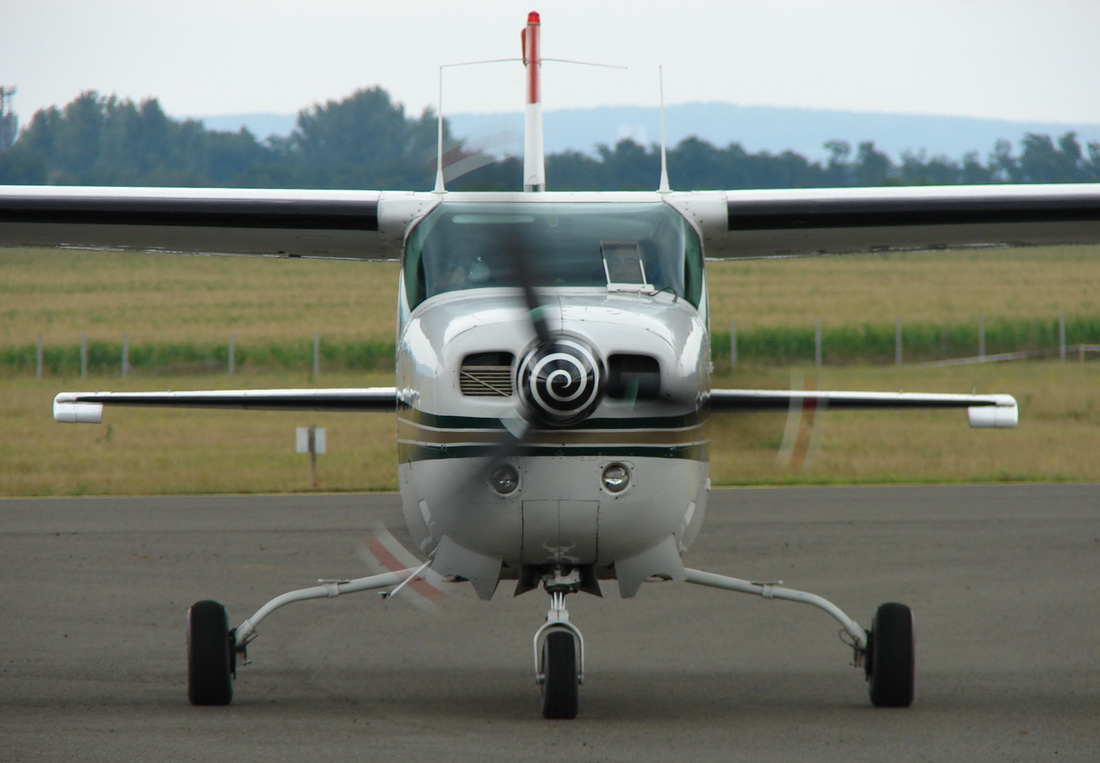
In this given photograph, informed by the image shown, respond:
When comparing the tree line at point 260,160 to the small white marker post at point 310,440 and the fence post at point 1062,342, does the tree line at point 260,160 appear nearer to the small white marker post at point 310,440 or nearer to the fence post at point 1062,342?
the fence post at point 1062,342

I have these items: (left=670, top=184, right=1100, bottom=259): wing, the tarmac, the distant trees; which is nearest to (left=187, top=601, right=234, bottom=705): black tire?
the tarmac

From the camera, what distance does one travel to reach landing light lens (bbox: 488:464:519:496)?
6195 millimetres

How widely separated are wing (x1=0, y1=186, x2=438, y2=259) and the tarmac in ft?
8.10

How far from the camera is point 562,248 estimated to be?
7062 mm

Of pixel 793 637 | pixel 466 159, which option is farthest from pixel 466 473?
pixel 793 637

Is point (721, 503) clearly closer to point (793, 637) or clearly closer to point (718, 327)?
point (793, 637)

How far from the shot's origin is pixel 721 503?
17.3m

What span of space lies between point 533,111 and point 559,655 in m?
4.49

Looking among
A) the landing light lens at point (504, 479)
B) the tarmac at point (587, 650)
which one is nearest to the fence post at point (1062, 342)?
the tarmac at point (587, 650)

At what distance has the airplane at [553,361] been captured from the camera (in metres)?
6.12

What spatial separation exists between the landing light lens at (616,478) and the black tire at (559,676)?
72 centimetres

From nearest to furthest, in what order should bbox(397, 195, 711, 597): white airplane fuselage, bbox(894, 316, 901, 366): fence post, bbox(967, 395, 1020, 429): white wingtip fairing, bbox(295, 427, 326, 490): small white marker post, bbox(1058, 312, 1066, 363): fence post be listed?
bbox(397, 195, 711, 597): white airplane fuselage < bbox(967, 395, 1020, 429): white wingtip fairing < bbox(295, 427, 326, 490): small white marker post < bbox(894, 316, 901, 366): fence post < bbox(1058, 312, 1066, 363): fence post

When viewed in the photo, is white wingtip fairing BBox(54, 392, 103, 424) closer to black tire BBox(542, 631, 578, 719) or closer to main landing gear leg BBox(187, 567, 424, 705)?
main landing gear leg BBox(187, 567, 424, 705)

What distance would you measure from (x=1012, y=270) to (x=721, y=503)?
43.3m
